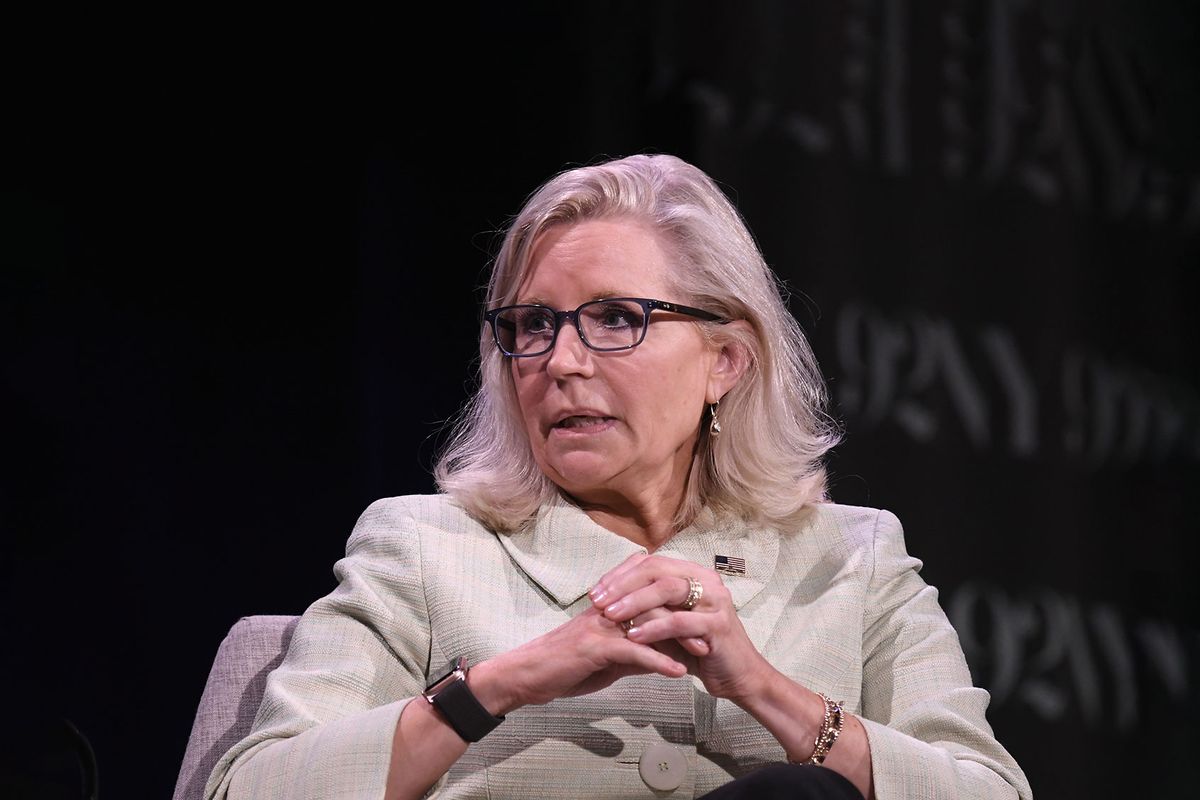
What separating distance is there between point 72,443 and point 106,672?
1.76 ft

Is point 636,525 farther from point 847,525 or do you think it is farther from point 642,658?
point 642,658

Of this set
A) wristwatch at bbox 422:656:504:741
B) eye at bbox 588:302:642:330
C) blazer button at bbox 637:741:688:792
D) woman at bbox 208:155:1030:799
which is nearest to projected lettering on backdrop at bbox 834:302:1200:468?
woman at bbox 208:155:1030:799

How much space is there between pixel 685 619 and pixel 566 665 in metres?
0.15

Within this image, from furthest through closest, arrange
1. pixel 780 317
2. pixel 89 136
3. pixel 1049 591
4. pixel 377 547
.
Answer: pixel 89 136
pixel 1049 591
pixel 780 317
pixel 377 547

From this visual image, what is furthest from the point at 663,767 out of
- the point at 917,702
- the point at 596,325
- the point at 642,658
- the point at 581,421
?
the point at 596,325

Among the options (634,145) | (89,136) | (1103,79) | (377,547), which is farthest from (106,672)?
(1103,79)

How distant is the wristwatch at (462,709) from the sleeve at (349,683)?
0.07m

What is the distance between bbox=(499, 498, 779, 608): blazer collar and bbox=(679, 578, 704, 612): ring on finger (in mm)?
316

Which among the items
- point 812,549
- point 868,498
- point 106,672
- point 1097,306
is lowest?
point 106,672

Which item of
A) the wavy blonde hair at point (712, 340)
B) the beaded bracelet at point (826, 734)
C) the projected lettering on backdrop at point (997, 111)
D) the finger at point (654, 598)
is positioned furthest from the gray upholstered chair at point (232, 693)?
the projected lettering on backdrop at point (997, 111)

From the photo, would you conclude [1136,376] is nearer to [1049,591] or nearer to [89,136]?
[1049,591]

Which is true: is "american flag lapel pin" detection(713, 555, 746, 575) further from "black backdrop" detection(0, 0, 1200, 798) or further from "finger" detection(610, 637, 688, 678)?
"black backdrop" detection(0, 0, 1200, 798)

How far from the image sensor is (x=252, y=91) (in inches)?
132

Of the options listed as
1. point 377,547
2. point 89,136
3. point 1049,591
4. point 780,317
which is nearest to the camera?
point 377,547
